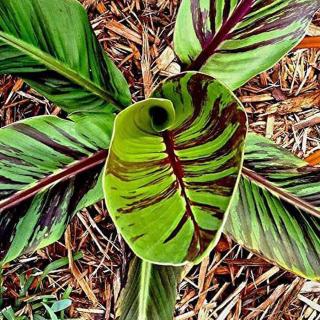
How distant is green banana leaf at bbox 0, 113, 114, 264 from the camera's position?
820mm

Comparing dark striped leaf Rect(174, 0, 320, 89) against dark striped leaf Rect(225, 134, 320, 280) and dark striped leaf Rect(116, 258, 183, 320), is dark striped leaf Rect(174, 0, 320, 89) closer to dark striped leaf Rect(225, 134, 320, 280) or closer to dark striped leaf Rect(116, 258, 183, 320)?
dark striped leaf Rect(225, 134, 320, 280)

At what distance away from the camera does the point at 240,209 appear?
2.90ft

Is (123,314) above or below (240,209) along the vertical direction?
below

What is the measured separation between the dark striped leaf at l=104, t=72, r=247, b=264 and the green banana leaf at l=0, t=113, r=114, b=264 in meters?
0.11

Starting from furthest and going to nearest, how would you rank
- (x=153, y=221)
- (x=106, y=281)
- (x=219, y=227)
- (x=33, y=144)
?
(x=106, y=281) < (x=33, y=144) < (x=153, y=221) < (x=219, y=227)

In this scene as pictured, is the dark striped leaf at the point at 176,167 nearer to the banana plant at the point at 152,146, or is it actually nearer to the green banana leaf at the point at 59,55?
the banana plant at the point at 152,146

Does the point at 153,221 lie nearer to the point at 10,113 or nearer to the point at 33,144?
the point at 33,144

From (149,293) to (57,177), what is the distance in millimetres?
214

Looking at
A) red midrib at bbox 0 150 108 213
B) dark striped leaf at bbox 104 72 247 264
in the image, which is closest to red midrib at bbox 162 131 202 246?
dark striped leaf at bbox 104 72 247 264

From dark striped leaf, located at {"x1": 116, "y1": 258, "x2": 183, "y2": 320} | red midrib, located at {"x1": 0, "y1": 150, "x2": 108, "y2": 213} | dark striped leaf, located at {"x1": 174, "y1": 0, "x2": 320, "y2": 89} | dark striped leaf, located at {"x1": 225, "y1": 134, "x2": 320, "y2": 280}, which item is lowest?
dark striped leaf, located at {"x1": 116, "y1": 258, "x2": 183, "y2": 320}

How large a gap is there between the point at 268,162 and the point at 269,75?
31cm

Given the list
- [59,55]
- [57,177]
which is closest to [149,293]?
[57,177]

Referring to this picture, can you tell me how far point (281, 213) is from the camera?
877 millimetres

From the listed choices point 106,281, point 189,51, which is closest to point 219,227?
point 189,51
